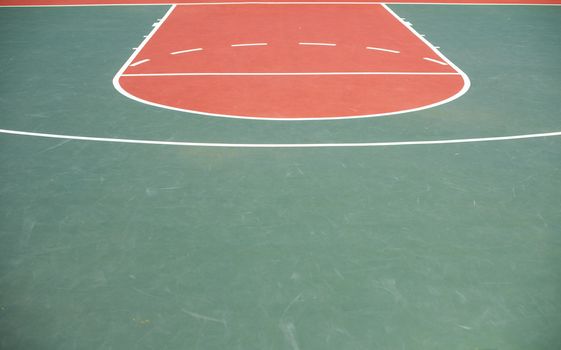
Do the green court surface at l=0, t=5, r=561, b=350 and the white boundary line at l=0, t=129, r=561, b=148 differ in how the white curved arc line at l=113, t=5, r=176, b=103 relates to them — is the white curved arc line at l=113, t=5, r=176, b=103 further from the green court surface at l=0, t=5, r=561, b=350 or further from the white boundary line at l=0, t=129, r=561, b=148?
Result: the white boundary line at l=0, t=129, r=561, b=148

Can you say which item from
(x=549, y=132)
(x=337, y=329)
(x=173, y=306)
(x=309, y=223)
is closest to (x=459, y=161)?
(x=549, y=132)

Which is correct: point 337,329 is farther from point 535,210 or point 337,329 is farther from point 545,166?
point 545,166

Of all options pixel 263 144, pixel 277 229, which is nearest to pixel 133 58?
pixel 263 144

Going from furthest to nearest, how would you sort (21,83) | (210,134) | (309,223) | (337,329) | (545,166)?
(21,83) → (210,134) → (545,166) → (309,223) → (337,329)

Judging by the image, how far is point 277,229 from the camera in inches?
223

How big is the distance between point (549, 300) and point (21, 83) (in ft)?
24.0

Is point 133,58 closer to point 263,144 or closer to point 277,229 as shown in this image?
point 263,144

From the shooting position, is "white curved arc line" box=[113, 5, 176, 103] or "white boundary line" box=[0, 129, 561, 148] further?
"white curved arc line" box=[113, 5, 176, 103]

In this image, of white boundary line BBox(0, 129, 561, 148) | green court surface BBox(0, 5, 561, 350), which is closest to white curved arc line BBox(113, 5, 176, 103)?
green court surface BBox(0, 5, 561, 350)

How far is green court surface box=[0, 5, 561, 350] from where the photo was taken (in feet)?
14.7

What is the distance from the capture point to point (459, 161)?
702cm

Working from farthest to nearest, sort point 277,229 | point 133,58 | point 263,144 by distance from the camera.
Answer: point 133,58
point 263,144
point 277,229

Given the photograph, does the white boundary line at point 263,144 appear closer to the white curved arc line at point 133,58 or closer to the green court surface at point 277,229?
the green court surface at point 277,229

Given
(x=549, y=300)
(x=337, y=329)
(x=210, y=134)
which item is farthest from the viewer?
(x=210, y=134)
